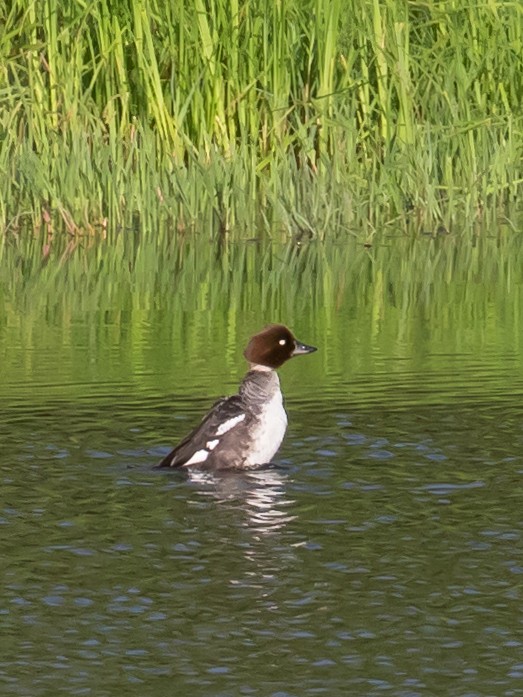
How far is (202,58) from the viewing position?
54.1 ft

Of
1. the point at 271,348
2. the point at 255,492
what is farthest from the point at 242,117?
the point at 255,492

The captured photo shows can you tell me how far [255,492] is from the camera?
770 cm

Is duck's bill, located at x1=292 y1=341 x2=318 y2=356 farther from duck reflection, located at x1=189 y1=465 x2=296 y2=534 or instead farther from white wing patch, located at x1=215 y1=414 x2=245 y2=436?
duck reflection, located at x1=189 y1=465 x2=296 y2=534

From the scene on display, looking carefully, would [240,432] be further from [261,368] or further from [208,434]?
[261,368]

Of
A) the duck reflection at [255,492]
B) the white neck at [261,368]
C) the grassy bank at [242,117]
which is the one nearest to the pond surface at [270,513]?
the duck reflection at [255,492]

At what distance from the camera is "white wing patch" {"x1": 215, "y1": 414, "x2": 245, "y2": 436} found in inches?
319

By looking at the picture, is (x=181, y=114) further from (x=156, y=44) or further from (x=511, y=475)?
(x=511, y=475)

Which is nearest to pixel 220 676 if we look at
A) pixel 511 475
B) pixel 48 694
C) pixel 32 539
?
pixel 48 694

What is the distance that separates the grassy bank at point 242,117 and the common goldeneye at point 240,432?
8220 mm

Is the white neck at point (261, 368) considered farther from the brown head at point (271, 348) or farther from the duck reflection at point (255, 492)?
the duck reflection at point (255, 492)

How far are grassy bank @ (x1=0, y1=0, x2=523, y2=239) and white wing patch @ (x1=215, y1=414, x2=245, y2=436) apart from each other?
8.34 metres

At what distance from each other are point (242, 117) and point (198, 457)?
9.04m

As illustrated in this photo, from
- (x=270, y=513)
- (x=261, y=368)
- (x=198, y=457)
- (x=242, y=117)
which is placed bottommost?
(x=270, y=513)

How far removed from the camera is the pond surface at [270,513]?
5.49 metres
